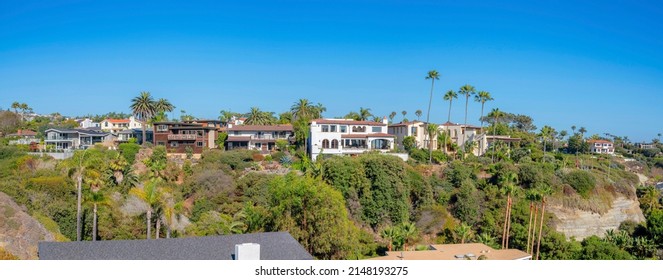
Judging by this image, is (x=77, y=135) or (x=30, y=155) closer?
(x=30, y=155)

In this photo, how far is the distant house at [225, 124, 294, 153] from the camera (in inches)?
1989

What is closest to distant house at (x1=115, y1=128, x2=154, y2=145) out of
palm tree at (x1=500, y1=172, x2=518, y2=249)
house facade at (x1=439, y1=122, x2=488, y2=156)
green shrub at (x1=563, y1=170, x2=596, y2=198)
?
house facade at (x1=439, y1=122, x2=488, y2=156)

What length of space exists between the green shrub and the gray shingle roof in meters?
33.6

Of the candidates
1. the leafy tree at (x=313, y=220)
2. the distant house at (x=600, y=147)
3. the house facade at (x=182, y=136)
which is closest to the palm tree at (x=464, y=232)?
the leafy tree at (x=313, y=220)

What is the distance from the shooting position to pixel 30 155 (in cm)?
4088

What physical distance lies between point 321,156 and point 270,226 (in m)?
19.9

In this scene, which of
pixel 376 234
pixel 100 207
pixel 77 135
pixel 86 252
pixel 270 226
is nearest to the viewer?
pixel 86 252

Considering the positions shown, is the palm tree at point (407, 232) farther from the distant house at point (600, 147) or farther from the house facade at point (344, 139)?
the distant house at point (600, 147)

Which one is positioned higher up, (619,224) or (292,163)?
(292,163)

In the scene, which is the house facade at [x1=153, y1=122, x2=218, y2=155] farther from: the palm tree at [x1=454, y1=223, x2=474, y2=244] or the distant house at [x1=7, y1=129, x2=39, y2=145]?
the palm tree at [x1=454, y1=223, x2=474, y2=244]

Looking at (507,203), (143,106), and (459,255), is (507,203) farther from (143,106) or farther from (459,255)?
(143,106)

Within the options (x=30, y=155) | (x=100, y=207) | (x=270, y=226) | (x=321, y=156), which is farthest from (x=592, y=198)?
(x=30, y=155)

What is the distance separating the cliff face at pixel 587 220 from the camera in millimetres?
38750
